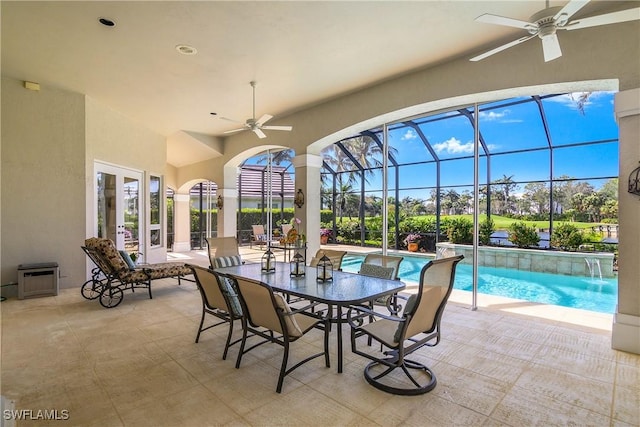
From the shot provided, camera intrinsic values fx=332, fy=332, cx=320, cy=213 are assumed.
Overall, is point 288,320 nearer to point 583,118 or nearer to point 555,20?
point 555,20

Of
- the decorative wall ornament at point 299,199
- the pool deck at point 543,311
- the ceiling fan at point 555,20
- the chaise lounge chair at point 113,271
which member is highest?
the ceiling fan at point 555,20

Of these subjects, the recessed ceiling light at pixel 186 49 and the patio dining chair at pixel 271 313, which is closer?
the patio dining chair at pixel 271 313

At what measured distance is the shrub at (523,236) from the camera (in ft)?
27.5

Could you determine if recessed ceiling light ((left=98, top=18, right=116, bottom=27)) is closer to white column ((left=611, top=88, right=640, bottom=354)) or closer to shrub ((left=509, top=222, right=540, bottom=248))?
white column ((left=611, top=88, right=640, bottom=354))

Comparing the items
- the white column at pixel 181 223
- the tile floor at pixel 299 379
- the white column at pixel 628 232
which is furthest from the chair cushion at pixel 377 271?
the white column at pixel 181 223

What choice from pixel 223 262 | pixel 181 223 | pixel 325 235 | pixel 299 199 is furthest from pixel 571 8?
pixel 181 223

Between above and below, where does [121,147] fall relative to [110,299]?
above

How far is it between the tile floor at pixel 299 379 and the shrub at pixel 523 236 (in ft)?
15.4

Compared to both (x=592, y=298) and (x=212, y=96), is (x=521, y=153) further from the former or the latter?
(x=212, y=96)

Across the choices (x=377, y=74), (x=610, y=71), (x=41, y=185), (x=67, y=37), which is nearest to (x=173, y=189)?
(x=41, y=185)

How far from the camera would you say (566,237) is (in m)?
8.03

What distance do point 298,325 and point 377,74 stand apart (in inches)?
150

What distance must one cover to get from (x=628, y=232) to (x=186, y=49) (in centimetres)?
524

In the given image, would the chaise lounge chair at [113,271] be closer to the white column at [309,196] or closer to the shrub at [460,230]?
the white column at [309,196]
